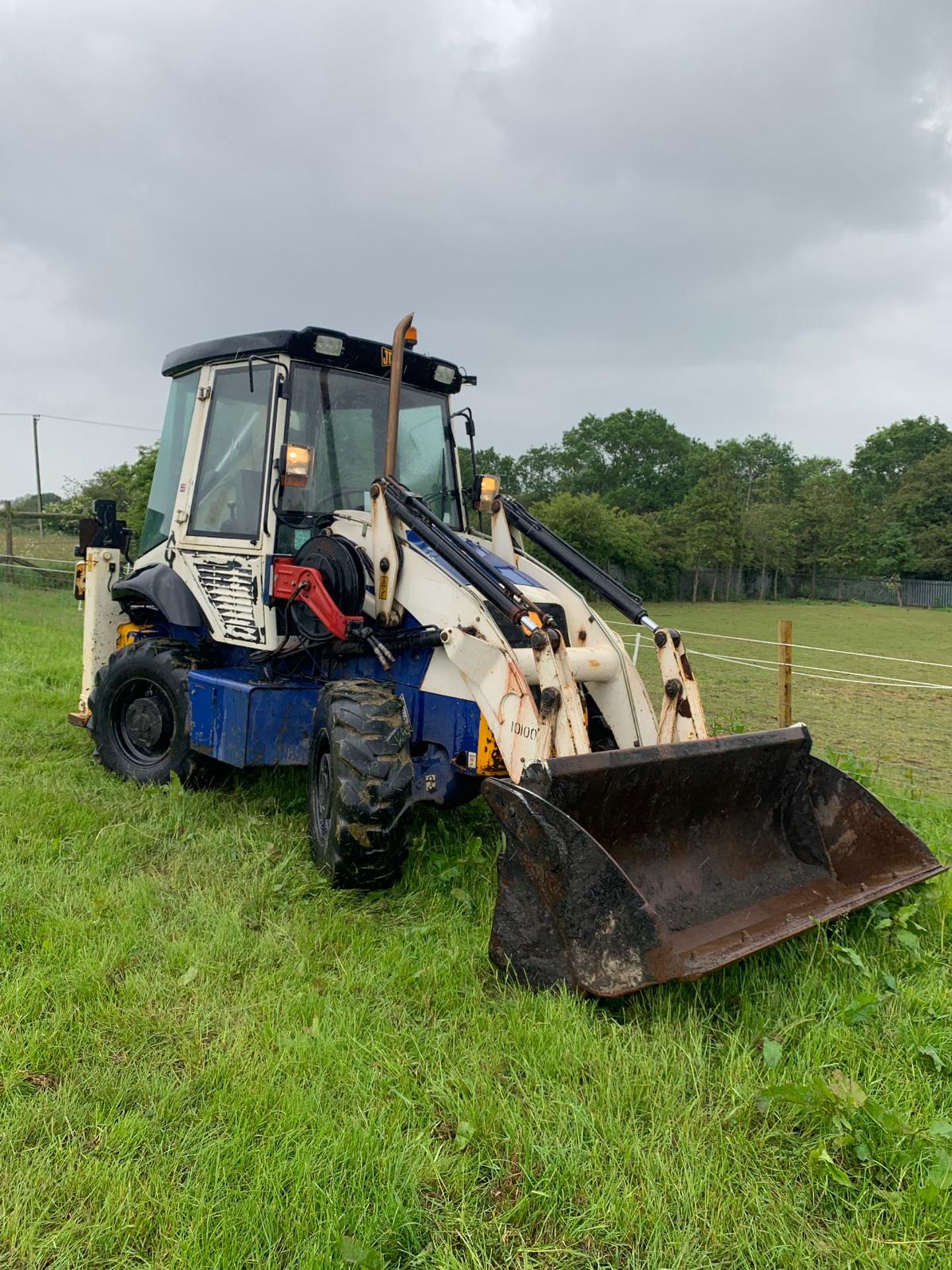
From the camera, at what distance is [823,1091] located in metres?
2.64

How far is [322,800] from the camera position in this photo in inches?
177

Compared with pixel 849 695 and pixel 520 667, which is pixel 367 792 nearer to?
pixel 520 667

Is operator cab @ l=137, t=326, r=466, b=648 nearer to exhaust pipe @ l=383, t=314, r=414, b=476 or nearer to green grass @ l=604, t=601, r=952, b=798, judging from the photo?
exhaust pipe @ l=383, t=314, r=414, b=476

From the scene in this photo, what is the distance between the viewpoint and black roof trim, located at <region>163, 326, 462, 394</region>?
5.12 metres

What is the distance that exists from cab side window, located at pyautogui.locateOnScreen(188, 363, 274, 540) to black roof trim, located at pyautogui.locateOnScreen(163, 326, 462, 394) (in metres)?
0.12

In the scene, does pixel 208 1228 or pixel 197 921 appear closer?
pixel 208 1228

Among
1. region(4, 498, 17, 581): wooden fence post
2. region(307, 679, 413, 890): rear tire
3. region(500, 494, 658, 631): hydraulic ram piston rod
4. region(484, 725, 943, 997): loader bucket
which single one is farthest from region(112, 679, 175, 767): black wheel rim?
region(4, 498, 17, 581): wooden fence post

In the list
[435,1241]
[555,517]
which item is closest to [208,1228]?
[435,1241]

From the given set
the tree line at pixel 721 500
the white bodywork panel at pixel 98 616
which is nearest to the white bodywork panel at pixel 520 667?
the white bodywork panel at pixel 98 616

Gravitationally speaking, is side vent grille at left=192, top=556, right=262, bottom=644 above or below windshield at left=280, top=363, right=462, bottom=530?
below

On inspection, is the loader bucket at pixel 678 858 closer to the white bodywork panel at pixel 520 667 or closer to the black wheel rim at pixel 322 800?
the white bodywork panel at pixel 520 667

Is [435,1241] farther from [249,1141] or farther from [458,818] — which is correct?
[458,818]

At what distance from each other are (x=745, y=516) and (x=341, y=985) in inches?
1821

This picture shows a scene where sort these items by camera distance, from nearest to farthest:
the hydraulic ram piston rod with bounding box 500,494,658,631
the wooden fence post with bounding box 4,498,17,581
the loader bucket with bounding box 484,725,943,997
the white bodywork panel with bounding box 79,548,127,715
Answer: the loader bucket with bounding box 484,725,943,997 < the hydraulic ram piston rod with bounding box 500,494,658,631 < the white bodywork panel with bounding box 79,548,127,715 < the wooden fence post with bounding box 4,498,17,581
